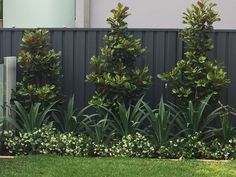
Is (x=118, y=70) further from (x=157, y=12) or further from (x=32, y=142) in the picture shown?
(x=157, y=12)

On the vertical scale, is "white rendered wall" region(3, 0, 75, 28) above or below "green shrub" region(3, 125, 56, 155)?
above

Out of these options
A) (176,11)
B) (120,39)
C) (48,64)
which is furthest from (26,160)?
(176,11)

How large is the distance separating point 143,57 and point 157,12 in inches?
111

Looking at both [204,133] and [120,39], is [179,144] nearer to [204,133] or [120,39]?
[204,133]

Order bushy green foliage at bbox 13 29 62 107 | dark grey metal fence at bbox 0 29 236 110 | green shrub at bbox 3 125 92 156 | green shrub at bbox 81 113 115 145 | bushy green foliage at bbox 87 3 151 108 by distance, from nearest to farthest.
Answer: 1. green shrub at bbox 3 125 92 156
2. green shrub at bbox 81 113 115 145
3. bushy green foliage at bbox 87 3 151 108
4. bushy green foliage at bbox 13 29 62 107
5. dark grey metal fence at bbox 0 29 236 110

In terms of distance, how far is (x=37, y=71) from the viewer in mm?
9039

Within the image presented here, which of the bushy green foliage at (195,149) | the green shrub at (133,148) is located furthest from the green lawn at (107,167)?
the bushy green foliage at (195,149)

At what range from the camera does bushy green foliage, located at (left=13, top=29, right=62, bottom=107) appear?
889 centimetres

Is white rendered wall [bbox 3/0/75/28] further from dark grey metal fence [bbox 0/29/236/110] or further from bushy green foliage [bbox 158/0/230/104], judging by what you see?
bushy green foliage [bbox 158/0/230/104]

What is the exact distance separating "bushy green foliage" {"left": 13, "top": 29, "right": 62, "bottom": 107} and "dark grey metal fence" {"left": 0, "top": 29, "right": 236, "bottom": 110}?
0.36 meters

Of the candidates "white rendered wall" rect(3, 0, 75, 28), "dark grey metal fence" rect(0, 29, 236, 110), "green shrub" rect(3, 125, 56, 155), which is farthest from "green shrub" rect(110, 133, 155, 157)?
"white rendered wall" rect(3, 0, 75, 28)

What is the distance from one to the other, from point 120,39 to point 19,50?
6.32 ft

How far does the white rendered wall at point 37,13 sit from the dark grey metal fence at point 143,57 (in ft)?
4.19

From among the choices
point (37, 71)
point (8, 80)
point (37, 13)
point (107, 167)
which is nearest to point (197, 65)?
point (107, 167)
